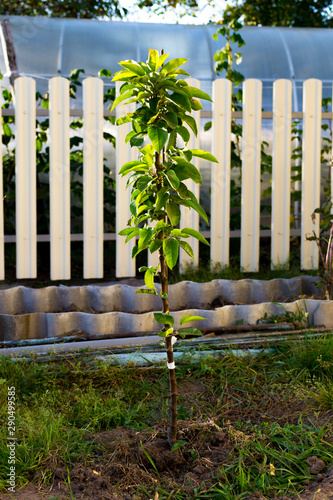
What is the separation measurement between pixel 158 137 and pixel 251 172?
2.83 meters

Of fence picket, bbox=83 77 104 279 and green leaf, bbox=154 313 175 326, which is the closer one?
green leaf, bbox=154 313 175 326

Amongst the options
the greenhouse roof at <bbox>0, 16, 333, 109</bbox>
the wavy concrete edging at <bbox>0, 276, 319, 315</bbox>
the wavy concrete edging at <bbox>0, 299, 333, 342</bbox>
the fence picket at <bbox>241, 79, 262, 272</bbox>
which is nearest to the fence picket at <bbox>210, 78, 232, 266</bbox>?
the fence picket at <bbox>241, 79, 262, 272</bbox>

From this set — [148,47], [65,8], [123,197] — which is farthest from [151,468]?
[65,8]

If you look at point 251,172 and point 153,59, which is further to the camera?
point 251,172

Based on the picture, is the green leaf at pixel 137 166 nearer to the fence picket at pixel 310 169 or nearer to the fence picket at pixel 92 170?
the fence picket at pixel 92 170

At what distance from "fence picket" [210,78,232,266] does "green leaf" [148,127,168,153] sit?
8.54ft

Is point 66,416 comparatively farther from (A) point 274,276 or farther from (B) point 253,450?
(A) point 274,276

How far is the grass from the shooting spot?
193cm

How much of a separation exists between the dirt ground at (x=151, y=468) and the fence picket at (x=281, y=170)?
9.05 feet

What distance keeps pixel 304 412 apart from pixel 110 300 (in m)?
1.73

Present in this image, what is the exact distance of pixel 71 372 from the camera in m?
2.66

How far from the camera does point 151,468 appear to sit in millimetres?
2002

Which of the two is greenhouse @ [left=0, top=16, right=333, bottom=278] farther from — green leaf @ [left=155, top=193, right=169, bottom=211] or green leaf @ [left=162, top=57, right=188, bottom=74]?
green leaf @ [left=155, top=193, right=169, bottom=211]

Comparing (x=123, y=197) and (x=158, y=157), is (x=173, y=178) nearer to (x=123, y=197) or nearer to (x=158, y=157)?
(x=158, y=157)
